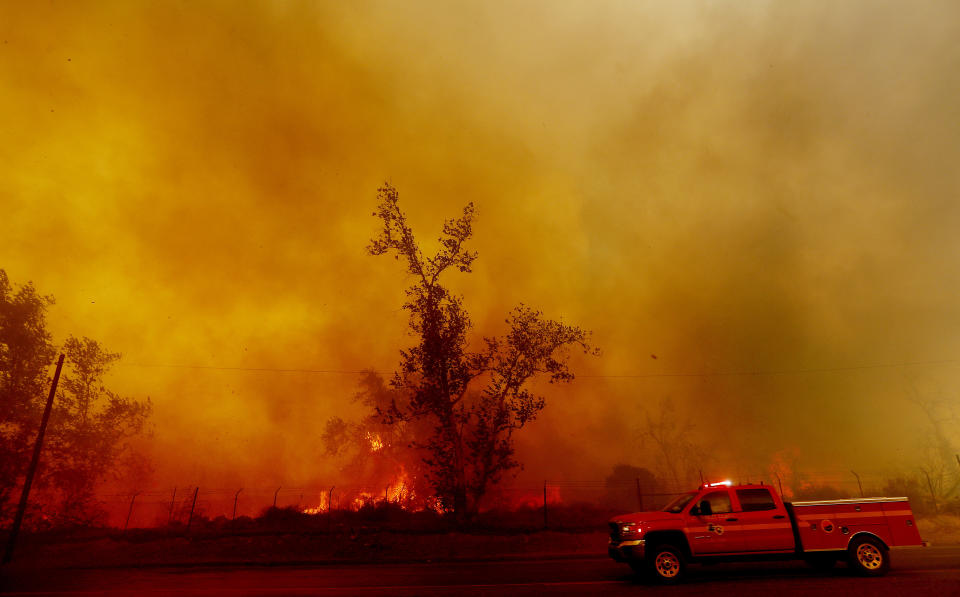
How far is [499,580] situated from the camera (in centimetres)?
1223

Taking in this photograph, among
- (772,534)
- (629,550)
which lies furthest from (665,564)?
(772,534)

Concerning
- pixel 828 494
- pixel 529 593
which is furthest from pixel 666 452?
pixel 529 593

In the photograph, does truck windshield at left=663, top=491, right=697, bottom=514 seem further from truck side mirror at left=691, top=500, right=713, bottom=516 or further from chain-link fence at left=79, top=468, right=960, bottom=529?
chain-link fence at left=79, top=468, right=960, bottom=529

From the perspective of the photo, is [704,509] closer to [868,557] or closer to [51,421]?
[868,557]

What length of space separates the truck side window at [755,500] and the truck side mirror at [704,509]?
837 mm

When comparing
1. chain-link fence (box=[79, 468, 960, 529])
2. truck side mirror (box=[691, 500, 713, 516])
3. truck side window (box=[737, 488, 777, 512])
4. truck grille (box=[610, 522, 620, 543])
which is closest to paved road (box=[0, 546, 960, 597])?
truck grille (box=[610, 522, 620, 543])

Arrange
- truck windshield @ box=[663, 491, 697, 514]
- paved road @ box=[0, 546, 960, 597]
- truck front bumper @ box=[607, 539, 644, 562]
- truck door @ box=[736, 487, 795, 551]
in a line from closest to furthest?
paved road @ box=[0, 546, 960, 597]
truck front bumper @ box=[607, 539, 644, 562]
truck door @ box=[736, 487, 795, 551]
truck windshield @ box=[663, 491, 697, 514]

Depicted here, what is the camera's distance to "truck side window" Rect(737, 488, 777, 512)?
12.0 metres

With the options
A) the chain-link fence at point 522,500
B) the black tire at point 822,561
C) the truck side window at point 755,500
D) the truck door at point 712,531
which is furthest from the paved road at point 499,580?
the chain-link fence at point 522,500

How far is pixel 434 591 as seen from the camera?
10.6 metres

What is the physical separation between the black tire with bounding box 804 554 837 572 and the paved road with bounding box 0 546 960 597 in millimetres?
240

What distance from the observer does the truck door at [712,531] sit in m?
11.6

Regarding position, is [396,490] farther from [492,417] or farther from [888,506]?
[888,506]

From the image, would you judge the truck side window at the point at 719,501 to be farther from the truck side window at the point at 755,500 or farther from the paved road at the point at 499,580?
the paved road at the point at 499,580
